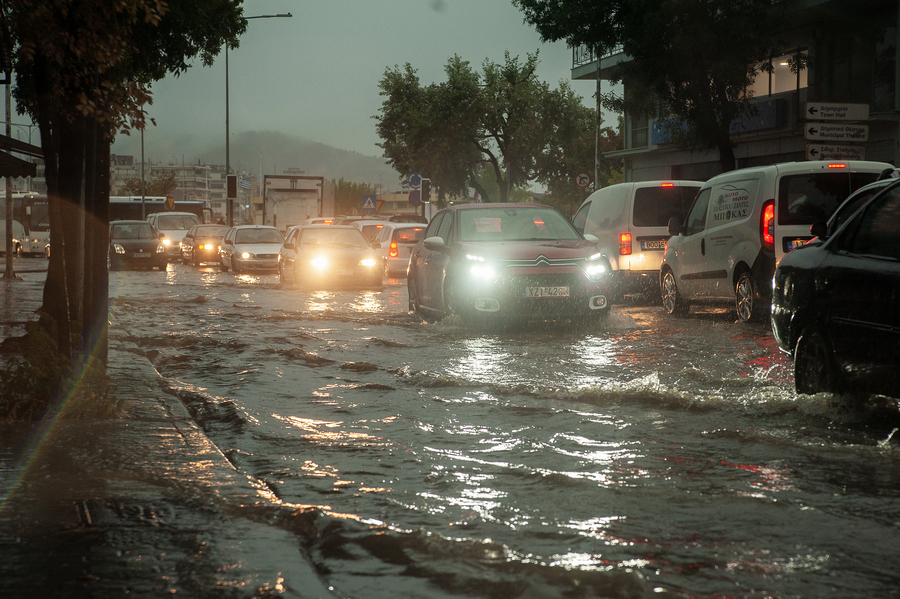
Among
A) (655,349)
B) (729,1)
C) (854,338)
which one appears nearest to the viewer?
(854,338)

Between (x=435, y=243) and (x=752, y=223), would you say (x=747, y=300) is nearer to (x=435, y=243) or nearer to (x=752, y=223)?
(x=752, y=223)

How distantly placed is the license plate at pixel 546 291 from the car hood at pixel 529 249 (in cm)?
36

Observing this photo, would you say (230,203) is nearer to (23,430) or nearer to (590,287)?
(590,287)

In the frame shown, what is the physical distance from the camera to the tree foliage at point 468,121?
50156 mm

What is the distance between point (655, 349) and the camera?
1070cm

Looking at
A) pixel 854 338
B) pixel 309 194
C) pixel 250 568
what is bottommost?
pixel 250 568

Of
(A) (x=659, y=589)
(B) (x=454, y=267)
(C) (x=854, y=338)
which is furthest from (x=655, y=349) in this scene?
(A) (x=659, y=589)

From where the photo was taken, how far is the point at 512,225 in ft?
44.1

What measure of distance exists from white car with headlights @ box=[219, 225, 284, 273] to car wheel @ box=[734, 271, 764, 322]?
1840cm

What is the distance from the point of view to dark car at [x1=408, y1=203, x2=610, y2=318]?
12188 mm

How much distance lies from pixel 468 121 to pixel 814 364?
145 ft

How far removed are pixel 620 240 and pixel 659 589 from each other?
44.1 ft

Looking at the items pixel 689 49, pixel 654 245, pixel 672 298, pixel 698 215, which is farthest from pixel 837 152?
pixel 689 49

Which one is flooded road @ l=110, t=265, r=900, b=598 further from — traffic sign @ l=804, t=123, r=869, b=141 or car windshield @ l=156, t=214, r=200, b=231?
car windshield @ l=156, t=214, r=200, b=231
